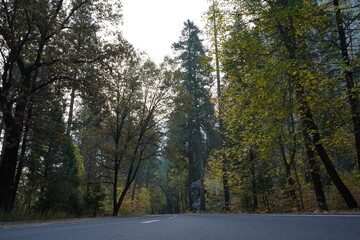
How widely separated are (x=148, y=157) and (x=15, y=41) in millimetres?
14476

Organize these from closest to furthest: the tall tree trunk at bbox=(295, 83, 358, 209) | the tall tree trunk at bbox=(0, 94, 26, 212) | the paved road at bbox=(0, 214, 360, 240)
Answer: the paved road at bbox=(0, 214, 360, 240) < the tall tree trunk at bbox=(295, 83, 358, 209) < the tall tree trunk at bbox=(0, 94, 26, 212)

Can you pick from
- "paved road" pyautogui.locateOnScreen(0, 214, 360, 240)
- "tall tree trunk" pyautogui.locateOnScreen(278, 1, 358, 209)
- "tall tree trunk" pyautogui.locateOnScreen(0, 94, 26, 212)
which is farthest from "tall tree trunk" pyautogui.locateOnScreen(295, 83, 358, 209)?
"tall tree trunk" pyautogui.locateOnScreen(0, 94, 26, 212)

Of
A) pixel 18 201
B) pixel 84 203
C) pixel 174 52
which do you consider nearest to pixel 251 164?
pixel 84 203

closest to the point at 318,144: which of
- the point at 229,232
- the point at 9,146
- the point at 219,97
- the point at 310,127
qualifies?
the point at 310,127

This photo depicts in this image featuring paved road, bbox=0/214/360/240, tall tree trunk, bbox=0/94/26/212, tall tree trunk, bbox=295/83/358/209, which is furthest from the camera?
tall tree trunk, bbox=0/94/26/212

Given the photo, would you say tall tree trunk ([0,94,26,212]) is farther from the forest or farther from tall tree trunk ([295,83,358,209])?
tall tree trunk ([295,83,358,209])

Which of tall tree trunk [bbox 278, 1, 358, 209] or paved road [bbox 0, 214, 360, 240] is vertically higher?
tall tree trunk [bbox 278, 1, 358, 209]

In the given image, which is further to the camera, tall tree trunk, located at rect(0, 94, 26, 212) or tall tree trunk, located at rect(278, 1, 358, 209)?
tall tree trunk, located at rect(0, 94, 26, 212)

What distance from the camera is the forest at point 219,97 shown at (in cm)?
959

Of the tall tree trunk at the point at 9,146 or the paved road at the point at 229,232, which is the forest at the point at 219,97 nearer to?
the tall tree trunk at the point at 9,146

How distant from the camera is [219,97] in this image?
1485 cm

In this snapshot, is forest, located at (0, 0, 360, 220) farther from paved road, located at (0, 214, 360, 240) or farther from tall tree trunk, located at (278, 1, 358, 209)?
paved road, located at (0, 214, 360, 240)

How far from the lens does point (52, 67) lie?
12266mm

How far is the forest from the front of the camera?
378 inches
